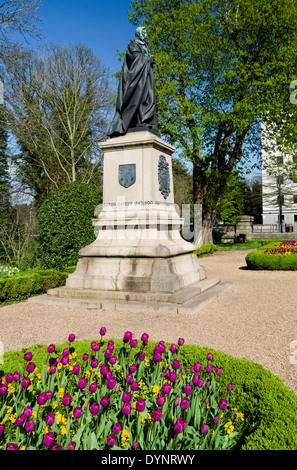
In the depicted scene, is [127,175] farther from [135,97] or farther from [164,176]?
[135,97]

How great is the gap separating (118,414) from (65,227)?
9.86 meters

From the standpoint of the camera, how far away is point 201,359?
3.02 meters

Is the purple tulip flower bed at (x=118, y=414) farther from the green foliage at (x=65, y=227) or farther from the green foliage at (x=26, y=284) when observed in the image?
the green foliage at (x=65, y=227)

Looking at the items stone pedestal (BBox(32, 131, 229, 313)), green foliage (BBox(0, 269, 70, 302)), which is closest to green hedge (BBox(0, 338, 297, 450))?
stone pedestal (BBox(32, 131, 229, 313))

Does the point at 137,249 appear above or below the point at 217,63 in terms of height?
below

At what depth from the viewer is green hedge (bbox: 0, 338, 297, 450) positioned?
6.33ft

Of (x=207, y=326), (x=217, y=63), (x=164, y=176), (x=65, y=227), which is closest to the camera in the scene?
(x=207, y=326)

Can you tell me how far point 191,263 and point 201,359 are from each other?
555 cm

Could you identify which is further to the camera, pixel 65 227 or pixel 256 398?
pixel 65 227

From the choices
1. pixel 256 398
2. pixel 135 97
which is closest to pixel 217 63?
pixel 135 97

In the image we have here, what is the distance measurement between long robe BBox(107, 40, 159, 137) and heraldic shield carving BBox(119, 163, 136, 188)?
98cm

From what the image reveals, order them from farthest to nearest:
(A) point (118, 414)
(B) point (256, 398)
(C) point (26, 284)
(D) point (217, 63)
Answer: (D) point (217, 63) → (C) point (26, 284) → (B) point (256, 398) → (A) point (118, 414)

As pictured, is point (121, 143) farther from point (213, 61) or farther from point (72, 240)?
point (213, 61)

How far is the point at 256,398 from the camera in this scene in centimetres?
247
